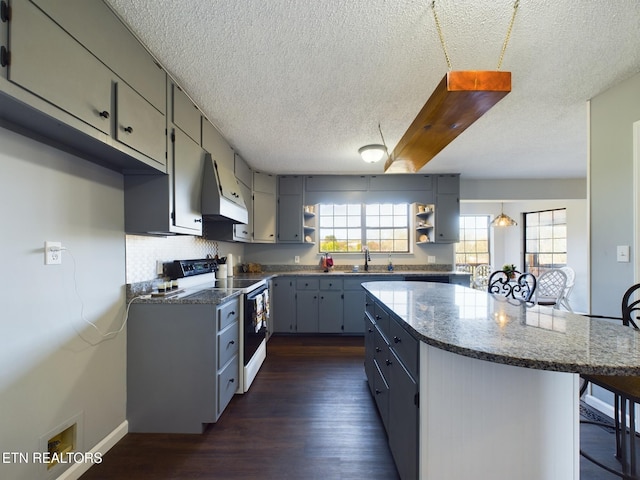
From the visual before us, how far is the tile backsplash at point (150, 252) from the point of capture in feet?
6.40

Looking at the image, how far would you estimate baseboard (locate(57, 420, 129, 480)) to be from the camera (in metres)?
1.46

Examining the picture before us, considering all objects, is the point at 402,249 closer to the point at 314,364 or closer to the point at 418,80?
the point at 314,364

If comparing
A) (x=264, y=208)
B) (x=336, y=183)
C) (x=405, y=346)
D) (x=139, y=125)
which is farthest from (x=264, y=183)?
(x=405, y=346)

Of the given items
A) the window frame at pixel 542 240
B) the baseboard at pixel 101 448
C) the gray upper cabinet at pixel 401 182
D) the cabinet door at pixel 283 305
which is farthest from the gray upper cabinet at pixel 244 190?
the window frame at pixel 542 240

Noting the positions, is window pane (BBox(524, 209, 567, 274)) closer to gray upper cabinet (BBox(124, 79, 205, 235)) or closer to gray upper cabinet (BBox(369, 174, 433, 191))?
gray upper cabinet (BBox(369, 174, 433, 191))

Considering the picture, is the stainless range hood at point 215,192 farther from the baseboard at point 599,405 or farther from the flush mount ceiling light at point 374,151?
the baseboard at point 599,405

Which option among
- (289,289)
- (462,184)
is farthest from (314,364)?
(462,184)

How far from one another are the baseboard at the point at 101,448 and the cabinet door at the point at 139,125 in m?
1.77

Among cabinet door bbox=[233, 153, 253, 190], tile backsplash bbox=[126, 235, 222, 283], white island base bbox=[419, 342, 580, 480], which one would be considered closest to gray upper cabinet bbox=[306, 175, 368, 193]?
cabinet door bbox=[233, 153, 253, 190]

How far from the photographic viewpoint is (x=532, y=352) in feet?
3.04

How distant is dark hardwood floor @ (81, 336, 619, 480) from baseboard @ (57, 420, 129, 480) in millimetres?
32

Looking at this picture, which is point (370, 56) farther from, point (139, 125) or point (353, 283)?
point (353, 283)

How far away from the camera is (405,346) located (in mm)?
1334

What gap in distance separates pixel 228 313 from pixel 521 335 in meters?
Result: 1.83
